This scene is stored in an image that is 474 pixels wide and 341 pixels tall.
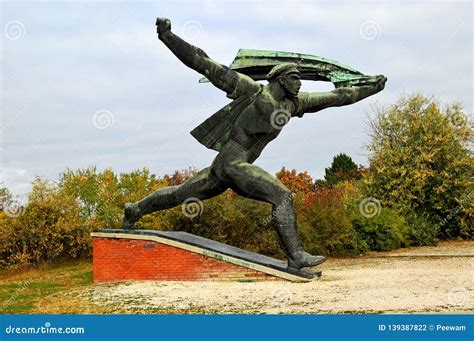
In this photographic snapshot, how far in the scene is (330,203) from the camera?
14461 millimetres

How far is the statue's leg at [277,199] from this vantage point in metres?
8.37

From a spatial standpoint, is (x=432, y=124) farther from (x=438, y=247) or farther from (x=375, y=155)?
(x=438, y=247)

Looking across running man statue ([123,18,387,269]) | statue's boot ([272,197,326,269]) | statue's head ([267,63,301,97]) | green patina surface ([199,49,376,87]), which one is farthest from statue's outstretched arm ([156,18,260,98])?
statue's boot ([272,197,326,269])

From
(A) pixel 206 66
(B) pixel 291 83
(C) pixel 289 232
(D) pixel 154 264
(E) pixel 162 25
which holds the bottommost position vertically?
(D) pixel 154 264

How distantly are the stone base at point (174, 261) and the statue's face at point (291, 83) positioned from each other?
284 cm

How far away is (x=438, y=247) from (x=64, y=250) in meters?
11.1

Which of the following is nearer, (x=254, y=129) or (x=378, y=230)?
(x=254, y=129)

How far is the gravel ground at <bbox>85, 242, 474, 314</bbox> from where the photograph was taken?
631cm

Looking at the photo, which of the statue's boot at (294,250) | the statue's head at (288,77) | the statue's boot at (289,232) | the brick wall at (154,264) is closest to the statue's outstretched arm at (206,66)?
the statue's head at (288,77)

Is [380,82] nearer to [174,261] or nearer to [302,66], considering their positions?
[302,66]

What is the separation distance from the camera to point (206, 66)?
8.17m

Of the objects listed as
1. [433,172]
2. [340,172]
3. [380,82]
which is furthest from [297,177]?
[380,82]

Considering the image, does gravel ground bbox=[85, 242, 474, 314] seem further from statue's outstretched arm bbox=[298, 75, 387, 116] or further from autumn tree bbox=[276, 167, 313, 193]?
autumn tree bbox=[276, 167, 313, 193]

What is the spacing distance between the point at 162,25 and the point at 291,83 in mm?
2197
